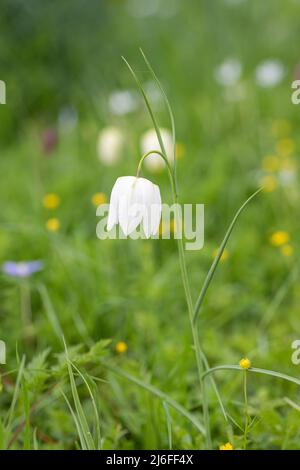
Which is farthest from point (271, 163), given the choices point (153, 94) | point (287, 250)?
point (153, 94)

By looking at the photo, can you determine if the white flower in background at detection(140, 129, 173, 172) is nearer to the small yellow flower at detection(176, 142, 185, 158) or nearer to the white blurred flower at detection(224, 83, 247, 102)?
the small yellow flower at detection(176, 142, 185, 158)

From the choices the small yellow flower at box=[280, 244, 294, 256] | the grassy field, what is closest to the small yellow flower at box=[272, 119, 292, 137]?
the grassy field

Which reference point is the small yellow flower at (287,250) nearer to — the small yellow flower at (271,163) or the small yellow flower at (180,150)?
the small yellow flower at (271,163)

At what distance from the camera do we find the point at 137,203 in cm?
87

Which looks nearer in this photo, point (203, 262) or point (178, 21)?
point (203, 262)

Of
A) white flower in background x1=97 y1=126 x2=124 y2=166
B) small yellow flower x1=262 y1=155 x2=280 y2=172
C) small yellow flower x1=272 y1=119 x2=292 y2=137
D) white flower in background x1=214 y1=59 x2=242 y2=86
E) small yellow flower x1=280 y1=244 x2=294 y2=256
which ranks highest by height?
white flower in background x1=214 y1=59 x2=242 y2=86

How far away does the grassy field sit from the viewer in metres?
1.20

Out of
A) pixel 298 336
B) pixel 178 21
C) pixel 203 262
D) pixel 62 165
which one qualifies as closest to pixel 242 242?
pixel 203 262

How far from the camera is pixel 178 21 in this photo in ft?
12.8

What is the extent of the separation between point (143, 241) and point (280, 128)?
1030mm

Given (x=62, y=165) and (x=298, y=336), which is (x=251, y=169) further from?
(x=298, y=336)

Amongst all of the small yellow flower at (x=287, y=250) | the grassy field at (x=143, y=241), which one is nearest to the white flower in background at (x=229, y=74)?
the grassy field at (x=143, y=241)

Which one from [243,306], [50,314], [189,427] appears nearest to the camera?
[189,427]

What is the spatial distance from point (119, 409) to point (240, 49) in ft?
8.10
